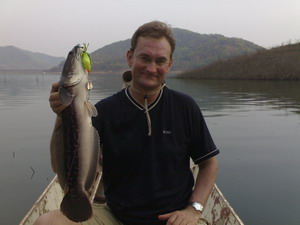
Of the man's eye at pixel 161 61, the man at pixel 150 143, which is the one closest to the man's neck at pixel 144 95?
the man at pixel 150 143

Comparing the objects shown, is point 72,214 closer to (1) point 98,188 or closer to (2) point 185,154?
(2) point 185,154

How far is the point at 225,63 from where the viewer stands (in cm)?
6538

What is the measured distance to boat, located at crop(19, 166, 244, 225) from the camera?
16.2ft

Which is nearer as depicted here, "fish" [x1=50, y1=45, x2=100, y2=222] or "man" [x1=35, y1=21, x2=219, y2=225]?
"fish" [x1=50, y1=45, x2=100, y2=222]

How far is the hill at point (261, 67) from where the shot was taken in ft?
165

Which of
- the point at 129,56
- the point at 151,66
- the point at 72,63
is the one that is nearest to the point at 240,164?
the point at 129,56

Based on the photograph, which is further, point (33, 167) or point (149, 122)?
point (33, 167)

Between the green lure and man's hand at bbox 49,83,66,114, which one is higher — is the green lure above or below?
above

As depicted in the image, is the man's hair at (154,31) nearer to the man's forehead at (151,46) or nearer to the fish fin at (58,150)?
the man's forehead at (151,46)

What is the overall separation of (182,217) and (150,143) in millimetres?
756

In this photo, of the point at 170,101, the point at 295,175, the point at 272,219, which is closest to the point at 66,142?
the point at 170,101

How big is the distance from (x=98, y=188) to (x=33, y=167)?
3945 millimetres

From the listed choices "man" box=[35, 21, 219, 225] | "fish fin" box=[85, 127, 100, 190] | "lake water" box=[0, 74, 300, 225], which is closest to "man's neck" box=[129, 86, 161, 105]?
"man" box=[35, 21, 219, 225]

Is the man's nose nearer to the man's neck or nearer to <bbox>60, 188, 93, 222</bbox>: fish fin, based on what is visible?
the man's neck
